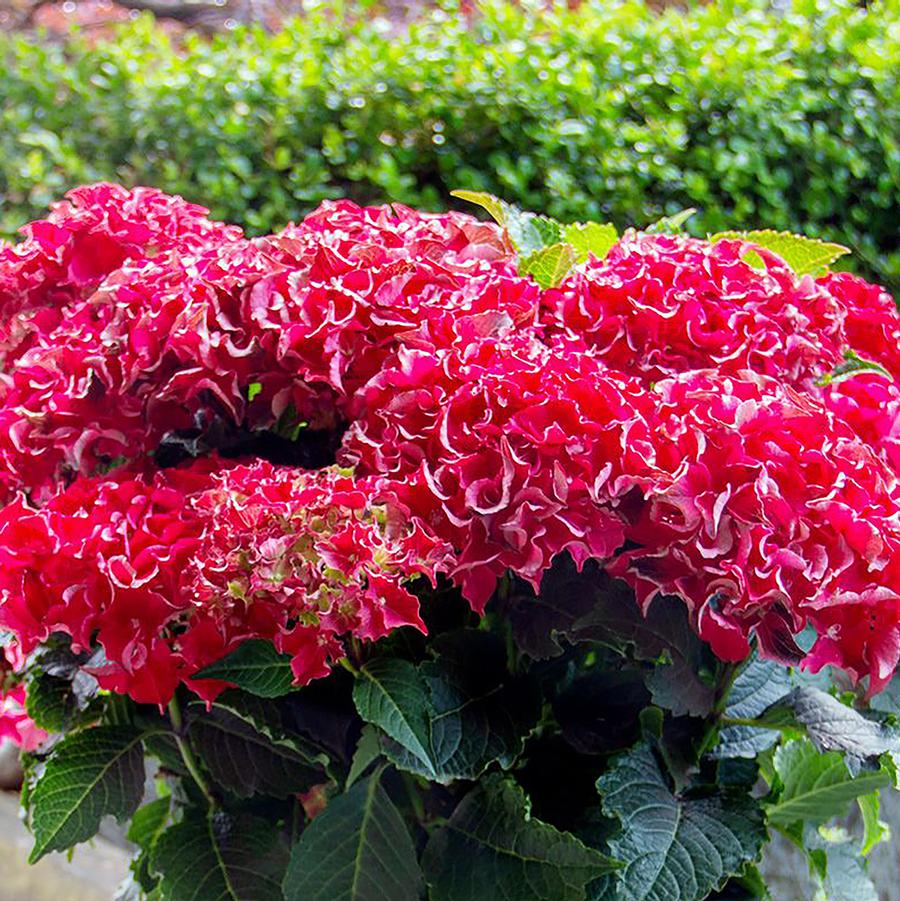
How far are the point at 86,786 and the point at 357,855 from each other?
162 millimetres

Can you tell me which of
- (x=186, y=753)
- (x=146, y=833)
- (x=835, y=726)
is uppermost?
(x=835, y=726)

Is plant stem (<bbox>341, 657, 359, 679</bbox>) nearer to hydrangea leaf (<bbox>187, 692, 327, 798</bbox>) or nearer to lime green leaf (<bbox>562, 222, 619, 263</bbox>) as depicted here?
hydrangea leaf (<bbox>187, 692, 327, 798</bbox>)

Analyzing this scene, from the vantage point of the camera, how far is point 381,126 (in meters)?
1.91

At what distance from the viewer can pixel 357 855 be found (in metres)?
0.69

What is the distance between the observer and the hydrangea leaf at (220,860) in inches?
29.1

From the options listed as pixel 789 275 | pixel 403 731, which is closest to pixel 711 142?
pixel 789 275

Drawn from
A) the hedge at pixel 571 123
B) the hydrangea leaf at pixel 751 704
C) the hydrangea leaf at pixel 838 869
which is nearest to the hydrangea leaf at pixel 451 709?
the hydrangea leaf at pixel 751 704

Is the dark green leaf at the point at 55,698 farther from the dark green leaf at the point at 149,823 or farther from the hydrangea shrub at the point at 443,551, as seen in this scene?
the dark green leaf at the point at 149,823

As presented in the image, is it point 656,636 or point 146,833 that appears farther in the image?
point 146,833

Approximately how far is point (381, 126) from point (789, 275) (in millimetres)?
1275

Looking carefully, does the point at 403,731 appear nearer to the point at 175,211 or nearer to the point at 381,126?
the point at 175,211

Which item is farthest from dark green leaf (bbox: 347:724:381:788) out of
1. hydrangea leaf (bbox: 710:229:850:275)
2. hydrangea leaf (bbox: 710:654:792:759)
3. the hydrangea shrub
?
hydrangea leaf (bbox: 710:229:850:275)

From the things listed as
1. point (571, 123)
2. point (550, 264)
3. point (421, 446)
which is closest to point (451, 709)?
point (421, 446)

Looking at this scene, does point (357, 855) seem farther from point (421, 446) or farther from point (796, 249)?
point (796, 249)
